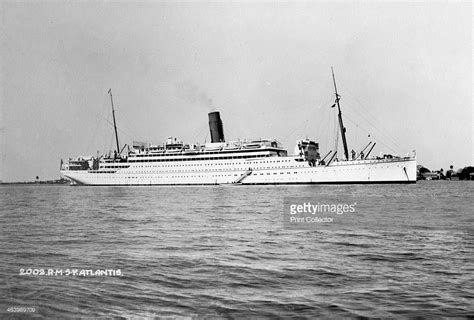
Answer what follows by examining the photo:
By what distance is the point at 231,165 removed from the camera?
53.7 metres

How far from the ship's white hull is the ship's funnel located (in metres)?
3.37

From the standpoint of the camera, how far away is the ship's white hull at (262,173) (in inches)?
1855

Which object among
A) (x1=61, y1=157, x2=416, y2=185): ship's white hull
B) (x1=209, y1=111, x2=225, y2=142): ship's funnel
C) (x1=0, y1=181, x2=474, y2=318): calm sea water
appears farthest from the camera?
(x1=209, y1=111, x2=225, y2=142): ship's funnel

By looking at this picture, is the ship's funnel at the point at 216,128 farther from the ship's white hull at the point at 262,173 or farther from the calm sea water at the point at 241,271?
the calm sea water at the point at 241,271

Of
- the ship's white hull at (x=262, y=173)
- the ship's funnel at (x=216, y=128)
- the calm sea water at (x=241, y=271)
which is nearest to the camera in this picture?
the calm sea water at (x=241, y=271)

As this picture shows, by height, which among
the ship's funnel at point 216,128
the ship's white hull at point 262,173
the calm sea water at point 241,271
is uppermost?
the ship's funnel at point 216,128

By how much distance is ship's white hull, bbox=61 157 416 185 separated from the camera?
4712 cm

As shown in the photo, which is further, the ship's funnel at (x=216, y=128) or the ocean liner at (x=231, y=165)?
the ship's funnel at (x=216, y=128)

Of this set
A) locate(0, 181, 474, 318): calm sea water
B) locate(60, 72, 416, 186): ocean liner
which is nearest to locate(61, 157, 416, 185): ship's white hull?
locate(60, 72, 416, 186): ocean liner

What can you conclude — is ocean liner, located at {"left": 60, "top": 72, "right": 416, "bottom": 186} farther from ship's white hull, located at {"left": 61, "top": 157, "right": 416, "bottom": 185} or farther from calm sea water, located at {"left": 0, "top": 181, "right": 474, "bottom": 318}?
calm sea water, located at {"left": 0, "top": 181, "right": 474, "bottom": 318}

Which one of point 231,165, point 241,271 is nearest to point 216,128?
point 231,165

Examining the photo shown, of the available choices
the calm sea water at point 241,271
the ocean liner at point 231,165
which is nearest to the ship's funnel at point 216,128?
the ocean liner at point 231,165

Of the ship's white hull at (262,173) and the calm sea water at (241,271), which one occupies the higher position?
the ship's white hull at (262,173)

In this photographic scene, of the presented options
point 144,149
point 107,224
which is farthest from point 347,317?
point 144,149
